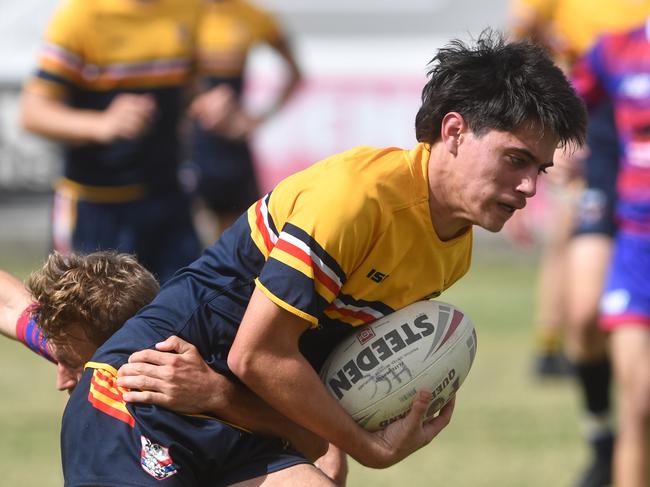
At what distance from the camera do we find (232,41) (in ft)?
33.3

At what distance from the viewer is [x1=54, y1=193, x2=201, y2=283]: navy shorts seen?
6.74 metres

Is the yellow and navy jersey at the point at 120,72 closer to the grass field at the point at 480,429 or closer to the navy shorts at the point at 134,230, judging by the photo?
the navy shorts at the point at 134,230

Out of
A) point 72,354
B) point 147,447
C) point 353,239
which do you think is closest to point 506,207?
point 353,239

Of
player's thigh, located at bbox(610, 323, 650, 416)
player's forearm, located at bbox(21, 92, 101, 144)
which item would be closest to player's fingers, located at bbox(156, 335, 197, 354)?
Result: player's thigh, located at bbox(610, 323, 650, 416)

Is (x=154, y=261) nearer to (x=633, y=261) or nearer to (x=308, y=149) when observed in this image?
(x=633, y=261)

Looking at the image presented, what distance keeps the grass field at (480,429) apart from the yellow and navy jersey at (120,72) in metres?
1.46

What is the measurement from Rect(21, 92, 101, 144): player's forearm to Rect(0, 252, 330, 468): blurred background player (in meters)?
2.34

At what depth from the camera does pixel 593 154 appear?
7.28 meters

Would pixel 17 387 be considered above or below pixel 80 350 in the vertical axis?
below

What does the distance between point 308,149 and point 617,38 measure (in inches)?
325

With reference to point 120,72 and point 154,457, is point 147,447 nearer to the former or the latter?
point 154,457

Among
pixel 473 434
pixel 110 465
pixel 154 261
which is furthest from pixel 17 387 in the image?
pixel 110 465

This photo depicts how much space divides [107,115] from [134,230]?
1.93ft

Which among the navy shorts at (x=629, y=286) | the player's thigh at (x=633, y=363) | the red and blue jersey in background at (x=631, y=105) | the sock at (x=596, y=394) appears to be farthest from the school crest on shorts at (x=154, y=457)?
the sock at (x=596, y=394)
